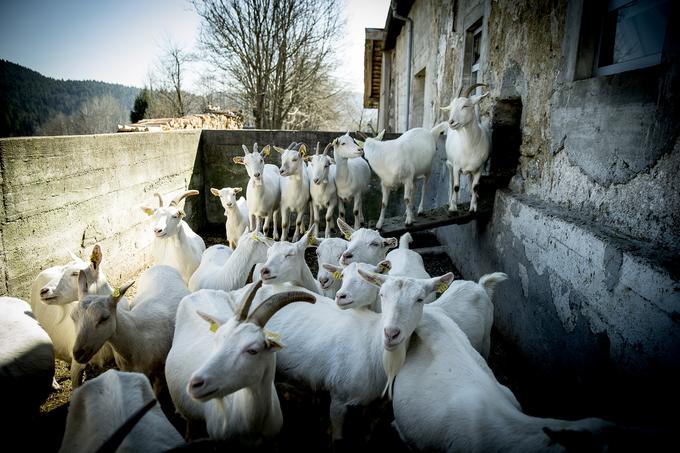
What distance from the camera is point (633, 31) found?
2.88 m

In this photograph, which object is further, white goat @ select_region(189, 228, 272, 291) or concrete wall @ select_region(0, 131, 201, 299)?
white goat @ select_region(189, 228, 272, 291)

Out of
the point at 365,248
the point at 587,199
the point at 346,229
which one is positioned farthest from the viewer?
the point at 346,229

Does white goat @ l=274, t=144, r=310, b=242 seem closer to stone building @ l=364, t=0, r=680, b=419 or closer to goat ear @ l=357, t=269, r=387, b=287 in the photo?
stone building @ l=364, t=0, r=680, b=419

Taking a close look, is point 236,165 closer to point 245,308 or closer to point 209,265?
point 209,265

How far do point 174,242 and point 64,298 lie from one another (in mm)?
1571

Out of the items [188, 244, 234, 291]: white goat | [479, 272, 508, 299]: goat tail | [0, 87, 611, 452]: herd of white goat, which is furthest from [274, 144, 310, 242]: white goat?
[479, 272, 508, 299]: goat tail

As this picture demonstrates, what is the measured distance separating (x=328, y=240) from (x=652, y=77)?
3032 mm

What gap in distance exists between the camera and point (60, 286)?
10.3ft

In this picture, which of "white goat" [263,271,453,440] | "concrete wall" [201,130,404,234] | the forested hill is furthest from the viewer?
the forested hill

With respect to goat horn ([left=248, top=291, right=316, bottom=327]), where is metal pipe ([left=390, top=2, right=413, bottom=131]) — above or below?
above

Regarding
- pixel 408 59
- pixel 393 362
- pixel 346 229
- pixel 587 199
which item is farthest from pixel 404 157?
pixel 408 59

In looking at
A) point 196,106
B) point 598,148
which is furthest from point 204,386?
point 196,106

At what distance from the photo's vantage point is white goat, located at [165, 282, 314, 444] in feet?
6.12

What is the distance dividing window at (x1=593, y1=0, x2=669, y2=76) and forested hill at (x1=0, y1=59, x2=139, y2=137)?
15125 mm
